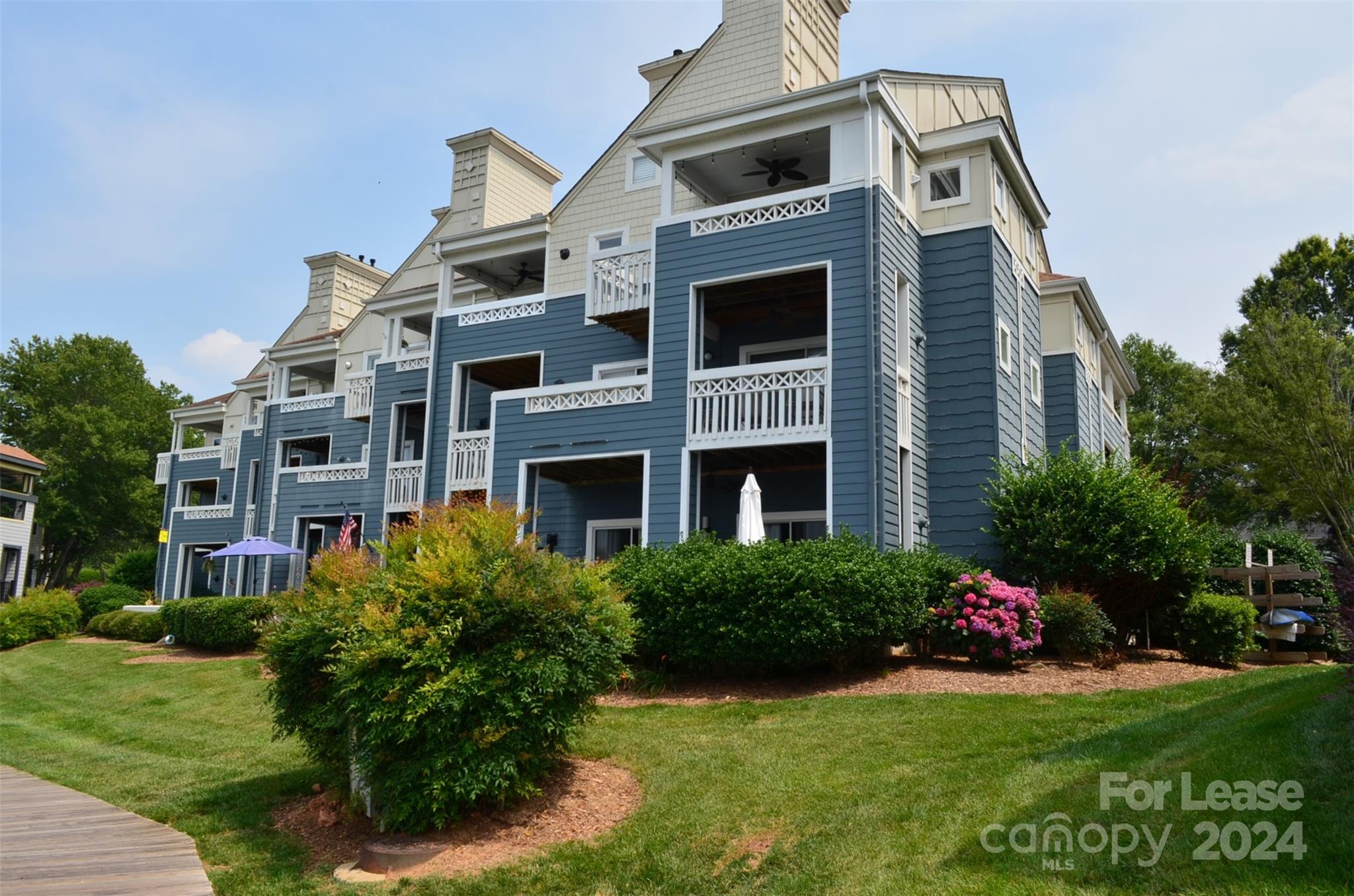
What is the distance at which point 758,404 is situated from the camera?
51.9 ft

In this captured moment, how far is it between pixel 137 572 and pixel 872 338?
108 ft

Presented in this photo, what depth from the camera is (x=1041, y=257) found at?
24.0 meters

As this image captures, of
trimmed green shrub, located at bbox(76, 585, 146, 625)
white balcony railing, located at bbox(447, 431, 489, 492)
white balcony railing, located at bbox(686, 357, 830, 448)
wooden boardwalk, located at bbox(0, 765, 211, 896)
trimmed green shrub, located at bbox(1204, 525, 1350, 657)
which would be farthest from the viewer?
trimmed green shrub, located at bbox(76, 585, 146, 625)

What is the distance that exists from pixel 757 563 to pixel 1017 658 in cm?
390

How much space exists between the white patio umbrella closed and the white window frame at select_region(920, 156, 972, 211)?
6.94 metres

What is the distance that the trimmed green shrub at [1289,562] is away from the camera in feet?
49.5

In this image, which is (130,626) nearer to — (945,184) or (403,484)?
(403,484)

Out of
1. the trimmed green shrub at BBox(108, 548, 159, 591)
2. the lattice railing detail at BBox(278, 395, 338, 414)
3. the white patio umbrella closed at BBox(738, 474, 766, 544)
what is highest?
the lattice railing detail at BBox(278, 395, 338, 414)

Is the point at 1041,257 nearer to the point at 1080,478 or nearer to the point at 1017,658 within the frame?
the point at 1080,478

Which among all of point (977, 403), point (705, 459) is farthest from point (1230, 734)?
point (705, 459)

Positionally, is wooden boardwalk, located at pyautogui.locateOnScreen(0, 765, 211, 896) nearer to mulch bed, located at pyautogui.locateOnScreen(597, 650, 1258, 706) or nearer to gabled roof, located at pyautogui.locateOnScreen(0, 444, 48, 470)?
mulch bed, located at pyautogui.locateOnScreen(597, 650, 1258, 706)

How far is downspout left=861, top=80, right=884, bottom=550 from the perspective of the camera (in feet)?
47.6

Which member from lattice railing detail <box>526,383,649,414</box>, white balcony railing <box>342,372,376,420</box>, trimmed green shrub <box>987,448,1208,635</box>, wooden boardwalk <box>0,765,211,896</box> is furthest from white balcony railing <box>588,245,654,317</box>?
wooden boardwalk <box>0,765,211,896</box>

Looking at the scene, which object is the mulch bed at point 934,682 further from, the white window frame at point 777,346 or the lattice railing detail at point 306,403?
the lattice railing detail at point 306,403
